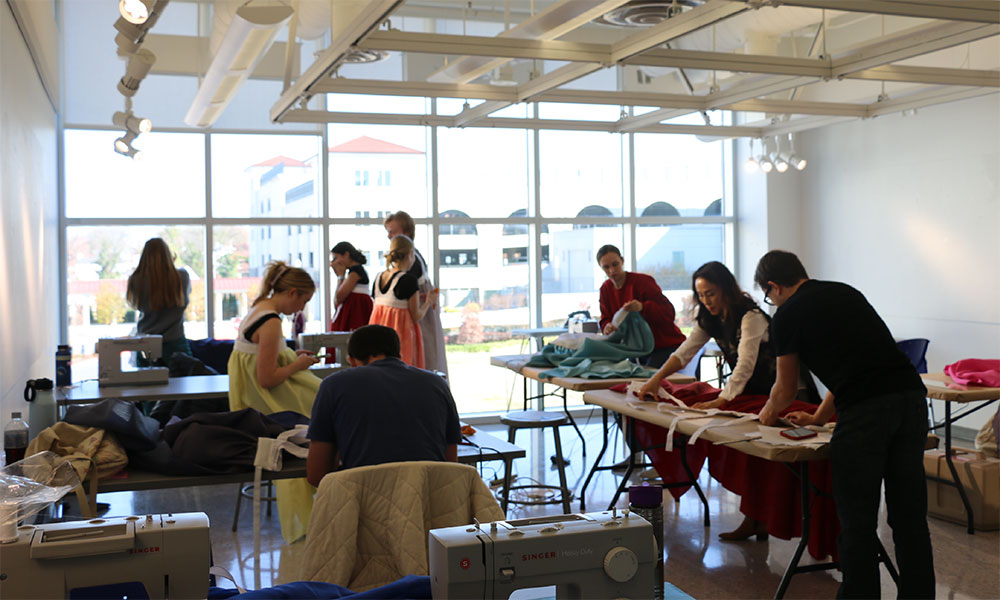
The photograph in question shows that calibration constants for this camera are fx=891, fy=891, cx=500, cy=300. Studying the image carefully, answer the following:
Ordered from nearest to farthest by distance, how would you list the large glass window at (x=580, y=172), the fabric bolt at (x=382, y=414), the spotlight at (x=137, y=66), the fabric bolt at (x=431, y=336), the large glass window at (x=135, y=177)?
1. the fabric bolt at (x=382, y=414)
2. the spotlight at (x=137, y=66)
3. the fabric bolt at (x=431, y=336)
4. the large glass window at (x=135, y=177)
5. the large glass window at (x=580, y=172)

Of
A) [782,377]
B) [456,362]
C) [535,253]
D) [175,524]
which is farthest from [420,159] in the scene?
[175,524]

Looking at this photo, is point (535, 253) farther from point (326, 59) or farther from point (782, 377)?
point (782, 377)

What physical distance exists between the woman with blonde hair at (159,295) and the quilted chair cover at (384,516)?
3891 millimetres

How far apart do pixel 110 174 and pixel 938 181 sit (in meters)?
7.40

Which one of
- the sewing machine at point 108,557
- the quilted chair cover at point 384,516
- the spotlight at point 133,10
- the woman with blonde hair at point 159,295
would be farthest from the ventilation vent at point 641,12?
the sewing machine at point 108,557

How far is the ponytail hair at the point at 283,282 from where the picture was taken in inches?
168

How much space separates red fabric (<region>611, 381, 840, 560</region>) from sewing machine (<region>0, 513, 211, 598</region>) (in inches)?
110

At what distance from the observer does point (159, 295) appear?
6.11 m

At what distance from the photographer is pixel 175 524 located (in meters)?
1.82

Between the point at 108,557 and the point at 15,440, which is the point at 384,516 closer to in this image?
the point at 108,557

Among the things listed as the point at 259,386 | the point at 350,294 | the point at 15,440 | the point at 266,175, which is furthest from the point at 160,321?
the point at 15,440

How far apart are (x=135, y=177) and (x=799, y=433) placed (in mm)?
6595

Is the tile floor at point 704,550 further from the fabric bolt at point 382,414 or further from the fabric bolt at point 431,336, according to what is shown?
the fabric bolt at point 382,414

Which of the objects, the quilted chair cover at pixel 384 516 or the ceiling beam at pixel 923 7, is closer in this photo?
the quilted chair cover at pixel 384 516
